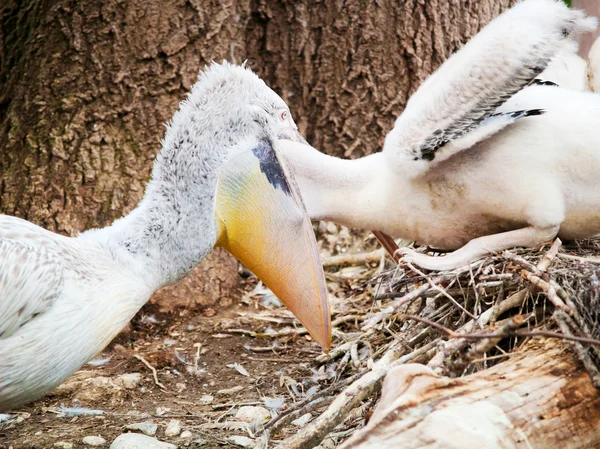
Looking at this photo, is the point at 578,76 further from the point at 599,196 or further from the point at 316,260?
the point at 316,260

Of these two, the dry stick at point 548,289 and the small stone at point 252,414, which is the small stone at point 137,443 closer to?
the small stone at point 252,414

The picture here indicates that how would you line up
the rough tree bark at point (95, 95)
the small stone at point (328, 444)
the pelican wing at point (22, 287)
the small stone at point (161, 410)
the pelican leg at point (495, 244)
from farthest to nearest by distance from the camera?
1. the rough tree bark at point (95, 95)
2. the small stone at point (161, 410)
3. the pelican leg at point (495, 244)
4. the small stone at point (328, 444)
5. the pelican wing at point (22, 287)

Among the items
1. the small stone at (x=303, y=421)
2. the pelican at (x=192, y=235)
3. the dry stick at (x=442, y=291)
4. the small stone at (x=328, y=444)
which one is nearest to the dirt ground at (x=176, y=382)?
the small stone at (x=303, y=421)

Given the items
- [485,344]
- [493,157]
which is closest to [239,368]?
[493,157]

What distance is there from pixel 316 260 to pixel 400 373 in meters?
0.87

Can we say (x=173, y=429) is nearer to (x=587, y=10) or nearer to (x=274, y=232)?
(x=274, y=232)

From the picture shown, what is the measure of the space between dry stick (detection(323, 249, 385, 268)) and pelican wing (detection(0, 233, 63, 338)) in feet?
6.61

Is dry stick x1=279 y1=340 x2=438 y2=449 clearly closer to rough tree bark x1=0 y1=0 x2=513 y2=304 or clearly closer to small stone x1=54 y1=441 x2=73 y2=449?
small stone x1=54 y1=441 x2=73 y2=449

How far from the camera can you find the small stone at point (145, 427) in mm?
2943

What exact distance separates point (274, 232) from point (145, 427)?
92 cm

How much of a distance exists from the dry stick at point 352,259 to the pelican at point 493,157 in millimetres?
1138

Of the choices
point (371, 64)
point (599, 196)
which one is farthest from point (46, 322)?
point (371, 64)

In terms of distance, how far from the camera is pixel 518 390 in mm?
2027

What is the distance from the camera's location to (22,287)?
2.44 m
